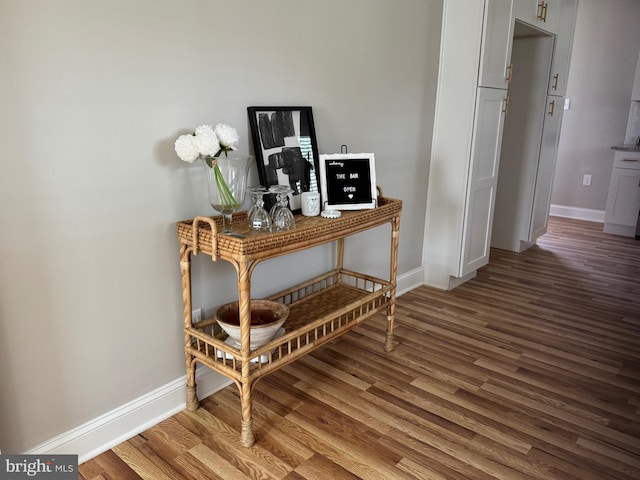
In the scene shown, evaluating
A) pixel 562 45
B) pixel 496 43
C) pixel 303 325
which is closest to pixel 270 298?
pixel 303 325

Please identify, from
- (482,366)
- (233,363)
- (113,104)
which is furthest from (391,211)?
(113,104)

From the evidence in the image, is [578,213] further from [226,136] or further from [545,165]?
[226,136]

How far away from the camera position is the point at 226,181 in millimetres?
1857

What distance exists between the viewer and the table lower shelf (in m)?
1.86

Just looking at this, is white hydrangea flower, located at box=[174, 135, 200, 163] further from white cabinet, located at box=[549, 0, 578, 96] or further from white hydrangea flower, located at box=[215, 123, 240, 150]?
white cabinet, located at box=[549, 0, 578, 96]

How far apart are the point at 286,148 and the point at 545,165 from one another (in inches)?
124

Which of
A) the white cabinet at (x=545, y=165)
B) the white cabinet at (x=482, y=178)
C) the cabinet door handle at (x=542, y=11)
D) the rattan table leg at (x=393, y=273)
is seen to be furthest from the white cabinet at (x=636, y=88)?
the rattan table leg at (x=393, y=273)

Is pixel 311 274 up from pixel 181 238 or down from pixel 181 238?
down

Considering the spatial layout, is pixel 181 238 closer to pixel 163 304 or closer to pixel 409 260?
pixel 163 304

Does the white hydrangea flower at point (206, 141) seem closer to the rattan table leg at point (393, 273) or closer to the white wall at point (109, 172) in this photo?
the white wall at point (109, 172)

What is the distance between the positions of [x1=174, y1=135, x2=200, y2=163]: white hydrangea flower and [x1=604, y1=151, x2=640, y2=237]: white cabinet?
495 centimetres

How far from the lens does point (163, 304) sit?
1963 millimetres

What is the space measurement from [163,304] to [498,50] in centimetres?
268

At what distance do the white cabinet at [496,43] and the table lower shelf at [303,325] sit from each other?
163 centimetres
